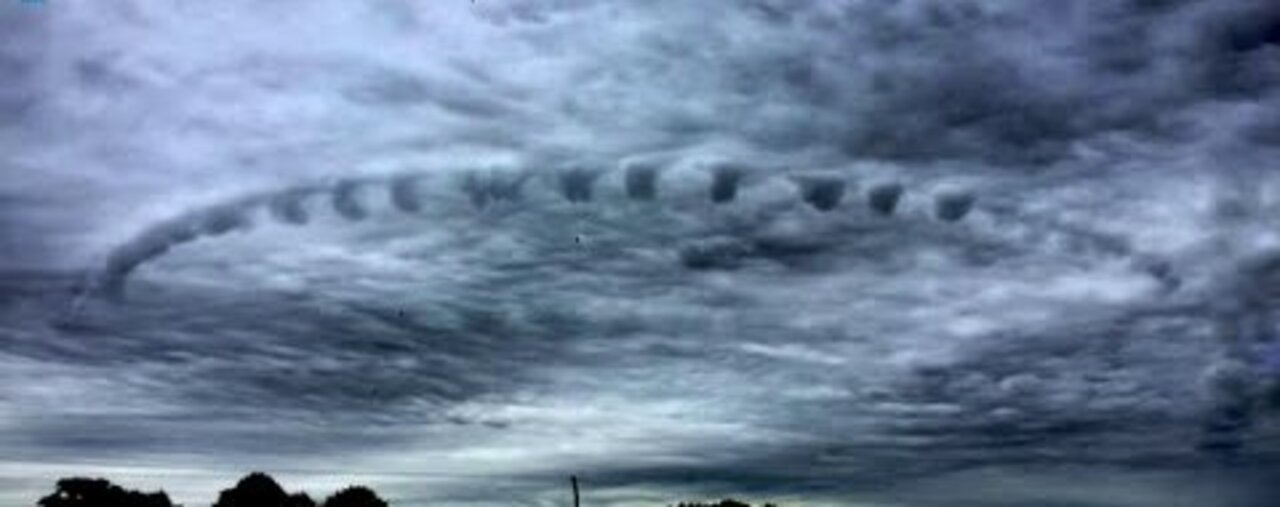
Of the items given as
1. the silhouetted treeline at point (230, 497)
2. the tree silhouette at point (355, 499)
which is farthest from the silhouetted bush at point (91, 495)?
the tree silhouette at point (355, 499)

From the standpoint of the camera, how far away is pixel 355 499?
4345 inches

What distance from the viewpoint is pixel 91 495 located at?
104 meters

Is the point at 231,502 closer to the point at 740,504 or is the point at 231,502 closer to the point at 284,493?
the point at 284,493

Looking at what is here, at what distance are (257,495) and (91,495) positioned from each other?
1149 cm

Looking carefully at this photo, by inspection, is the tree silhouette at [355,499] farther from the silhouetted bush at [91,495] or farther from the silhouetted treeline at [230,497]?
the silhouetted bush at [91,495]

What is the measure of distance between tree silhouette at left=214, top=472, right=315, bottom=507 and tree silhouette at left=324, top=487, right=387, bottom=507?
7.83 ft

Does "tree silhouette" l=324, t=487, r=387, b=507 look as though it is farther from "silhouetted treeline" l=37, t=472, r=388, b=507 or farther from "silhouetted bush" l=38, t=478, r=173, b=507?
"silhouetted bush" l=38, t=478, r=173, b=507

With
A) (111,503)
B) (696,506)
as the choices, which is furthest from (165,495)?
(696,506)

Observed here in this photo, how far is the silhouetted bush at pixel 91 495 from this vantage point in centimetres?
10269

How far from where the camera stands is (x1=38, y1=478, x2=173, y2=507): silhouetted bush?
337 ft

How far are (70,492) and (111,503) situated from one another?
3015 millimetres

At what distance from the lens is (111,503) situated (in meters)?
104

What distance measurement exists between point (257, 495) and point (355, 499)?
7.28 m

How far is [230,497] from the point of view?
106750 mm
